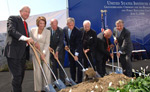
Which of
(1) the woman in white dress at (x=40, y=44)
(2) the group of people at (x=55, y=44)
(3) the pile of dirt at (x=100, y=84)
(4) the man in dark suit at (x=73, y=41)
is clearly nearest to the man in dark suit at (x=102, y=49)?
(2) the group of people at (x=55, y=44)

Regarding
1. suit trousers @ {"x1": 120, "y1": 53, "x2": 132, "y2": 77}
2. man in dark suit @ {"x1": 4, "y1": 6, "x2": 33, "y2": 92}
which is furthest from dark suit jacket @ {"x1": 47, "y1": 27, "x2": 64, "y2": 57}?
suit trousers @ {"x1": 120, "y1": 53, "x2": 132, "y2": 77}

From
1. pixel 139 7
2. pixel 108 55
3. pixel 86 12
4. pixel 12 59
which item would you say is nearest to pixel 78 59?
pixel 108 55

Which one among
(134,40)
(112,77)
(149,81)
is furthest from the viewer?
(134,40)

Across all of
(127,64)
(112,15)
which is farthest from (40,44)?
(112,15)

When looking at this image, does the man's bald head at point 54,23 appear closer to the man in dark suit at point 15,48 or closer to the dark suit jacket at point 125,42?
the man in dark suit at point 15,48

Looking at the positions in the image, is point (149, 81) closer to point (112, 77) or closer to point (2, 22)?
point (112, 77)

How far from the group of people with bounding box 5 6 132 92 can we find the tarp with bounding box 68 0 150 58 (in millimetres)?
2440

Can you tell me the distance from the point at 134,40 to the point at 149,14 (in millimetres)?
1576

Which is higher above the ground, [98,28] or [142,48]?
[98,28]

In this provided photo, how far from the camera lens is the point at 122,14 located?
6848 millimetres

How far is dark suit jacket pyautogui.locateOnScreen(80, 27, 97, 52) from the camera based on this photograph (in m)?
3.61

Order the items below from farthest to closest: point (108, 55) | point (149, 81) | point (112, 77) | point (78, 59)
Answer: point (108, 55) → point (78, 59) → point (112, 77) → point (149, 81)

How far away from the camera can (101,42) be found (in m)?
3.63

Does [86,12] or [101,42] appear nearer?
[101,42]
